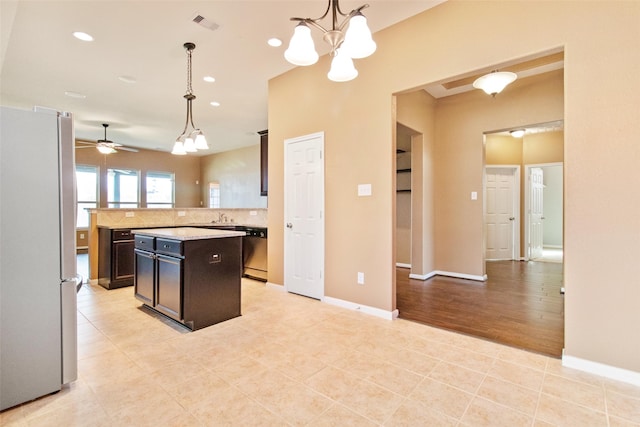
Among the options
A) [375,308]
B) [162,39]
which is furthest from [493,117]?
[162,39]

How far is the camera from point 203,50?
3670 mm

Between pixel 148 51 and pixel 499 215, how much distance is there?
7.06 metres

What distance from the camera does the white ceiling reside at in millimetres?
2893

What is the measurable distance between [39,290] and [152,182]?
9.19m

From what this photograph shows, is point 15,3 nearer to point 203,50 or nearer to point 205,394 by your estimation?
point 203,50

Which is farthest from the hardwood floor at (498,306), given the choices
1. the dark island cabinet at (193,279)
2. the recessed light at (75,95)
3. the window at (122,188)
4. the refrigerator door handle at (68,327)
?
the window at (122,188)

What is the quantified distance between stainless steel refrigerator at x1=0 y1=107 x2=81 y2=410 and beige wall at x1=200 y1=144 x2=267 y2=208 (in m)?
7.36

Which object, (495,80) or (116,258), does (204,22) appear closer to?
(495,80)

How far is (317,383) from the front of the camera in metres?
2.03

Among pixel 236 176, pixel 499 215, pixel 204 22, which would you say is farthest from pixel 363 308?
pixel 236 176

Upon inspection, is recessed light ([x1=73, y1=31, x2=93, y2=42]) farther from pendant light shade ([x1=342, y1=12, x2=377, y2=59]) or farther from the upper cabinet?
pendant light shade ([x1=342, y1=12, x2=377, y2=59])

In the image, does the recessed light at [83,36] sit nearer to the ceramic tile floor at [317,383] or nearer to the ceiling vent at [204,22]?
the ceiling vent at [204,22]

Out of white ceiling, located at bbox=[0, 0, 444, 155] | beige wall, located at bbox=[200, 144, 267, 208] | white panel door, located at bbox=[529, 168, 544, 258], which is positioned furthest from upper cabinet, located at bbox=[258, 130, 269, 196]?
white panel door, located at bbox=[529, 168, 544, 258]

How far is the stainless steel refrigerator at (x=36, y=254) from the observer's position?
5.74ft
